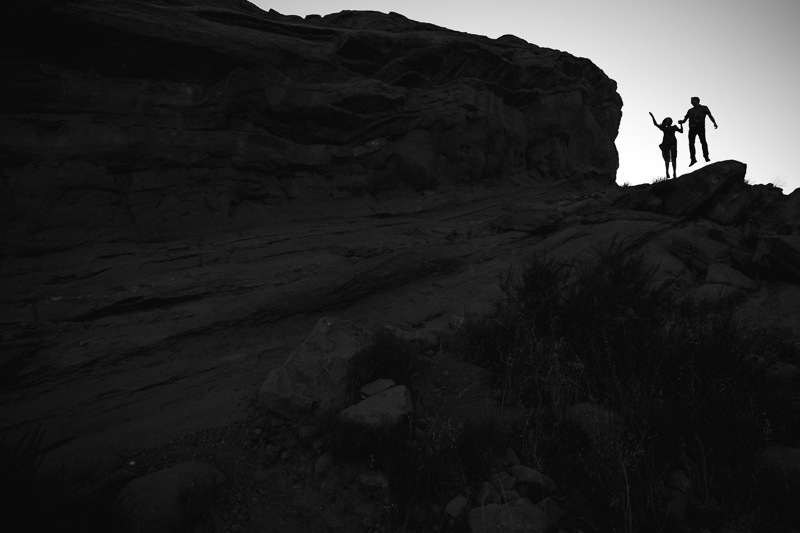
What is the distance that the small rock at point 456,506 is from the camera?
3.02m

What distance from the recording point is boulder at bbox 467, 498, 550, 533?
9.29 feet

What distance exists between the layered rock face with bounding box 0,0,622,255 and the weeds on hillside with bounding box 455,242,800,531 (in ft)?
19.3

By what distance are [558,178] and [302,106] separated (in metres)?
8.67

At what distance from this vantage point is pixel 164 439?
154 inches

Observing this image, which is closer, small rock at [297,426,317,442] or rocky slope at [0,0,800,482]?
small rock at [297,426,317,442]

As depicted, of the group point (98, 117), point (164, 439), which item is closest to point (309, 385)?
point (164, 439)

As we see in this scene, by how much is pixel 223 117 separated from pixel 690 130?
44.3 feet

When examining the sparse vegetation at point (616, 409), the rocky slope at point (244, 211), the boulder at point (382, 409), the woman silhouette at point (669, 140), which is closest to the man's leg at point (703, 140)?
the woman silhouette at point (669, 140)

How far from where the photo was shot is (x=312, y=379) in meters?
4.21

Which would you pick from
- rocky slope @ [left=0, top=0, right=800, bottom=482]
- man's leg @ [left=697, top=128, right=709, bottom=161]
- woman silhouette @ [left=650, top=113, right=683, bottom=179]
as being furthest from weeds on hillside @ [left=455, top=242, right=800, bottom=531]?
woman silhouette @ [left=650, top=113, right=683, bottom=179]

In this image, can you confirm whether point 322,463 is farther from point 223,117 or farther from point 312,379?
point 223,117

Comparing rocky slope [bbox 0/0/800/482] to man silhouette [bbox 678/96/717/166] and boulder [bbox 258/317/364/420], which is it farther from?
man silhouette [bbox 678/96/717/166]

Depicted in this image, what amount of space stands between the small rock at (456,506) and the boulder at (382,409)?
79 centimetres

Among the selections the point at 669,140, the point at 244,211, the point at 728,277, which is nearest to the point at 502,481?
the point at 728,277
